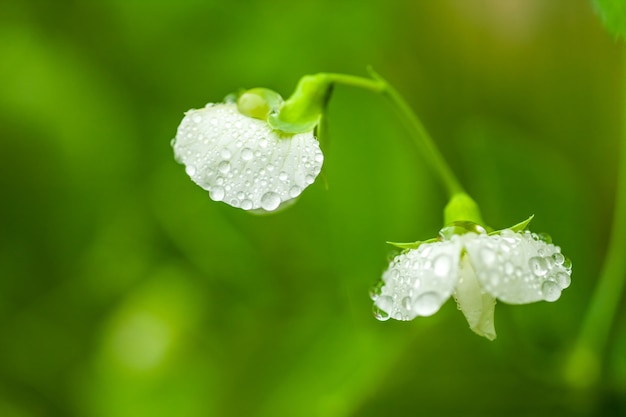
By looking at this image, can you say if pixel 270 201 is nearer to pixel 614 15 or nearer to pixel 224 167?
pixel 224 167

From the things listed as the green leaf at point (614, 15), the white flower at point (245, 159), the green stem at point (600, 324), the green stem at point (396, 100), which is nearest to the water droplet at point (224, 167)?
the white flower at point (245, 159)

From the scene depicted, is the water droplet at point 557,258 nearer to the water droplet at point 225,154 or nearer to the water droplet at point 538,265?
the water droplet at point 538,265

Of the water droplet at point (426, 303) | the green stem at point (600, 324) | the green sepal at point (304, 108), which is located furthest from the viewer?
the green stem at point (600, 324)

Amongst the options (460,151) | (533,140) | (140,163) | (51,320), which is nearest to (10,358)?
(51,320)

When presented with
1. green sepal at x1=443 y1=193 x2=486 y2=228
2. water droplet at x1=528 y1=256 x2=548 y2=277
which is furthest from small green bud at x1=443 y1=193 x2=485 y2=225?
water droplet at x1=528 y1=256 x2=548 y2=277

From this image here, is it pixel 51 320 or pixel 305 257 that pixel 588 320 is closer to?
pixel 305 257

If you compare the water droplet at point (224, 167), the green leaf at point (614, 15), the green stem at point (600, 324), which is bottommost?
the green stem at point (600, 324)

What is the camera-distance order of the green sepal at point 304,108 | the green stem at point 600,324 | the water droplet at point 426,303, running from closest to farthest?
the water droplet at point 426,303
the green sepal at point 304,108
the green stem at point 600,324
